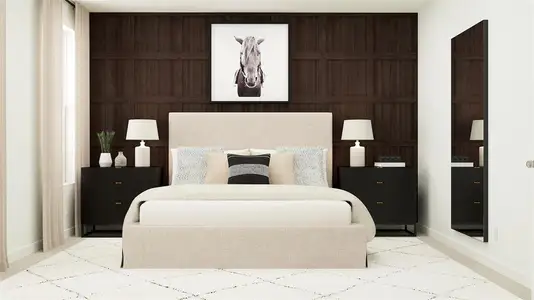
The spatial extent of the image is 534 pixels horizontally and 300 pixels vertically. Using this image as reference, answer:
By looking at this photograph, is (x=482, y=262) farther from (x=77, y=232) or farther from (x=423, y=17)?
(x=77, y=232)

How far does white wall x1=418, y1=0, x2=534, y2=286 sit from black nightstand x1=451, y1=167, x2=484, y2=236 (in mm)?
123

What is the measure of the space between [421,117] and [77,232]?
3947 mm

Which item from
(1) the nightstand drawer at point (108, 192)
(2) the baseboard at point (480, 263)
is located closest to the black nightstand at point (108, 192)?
(1) the nightstand drawer at point (108, 192)

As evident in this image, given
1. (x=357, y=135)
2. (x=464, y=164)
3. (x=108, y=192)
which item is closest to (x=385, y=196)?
(x=357, y=135)

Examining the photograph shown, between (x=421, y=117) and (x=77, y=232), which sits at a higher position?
(x=421, y=117)

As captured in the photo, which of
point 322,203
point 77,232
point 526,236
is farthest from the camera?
point 77,232

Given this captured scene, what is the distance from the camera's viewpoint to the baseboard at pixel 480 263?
419 centimetres

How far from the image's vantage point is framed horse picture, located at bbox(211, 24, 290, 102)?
7.15 metres

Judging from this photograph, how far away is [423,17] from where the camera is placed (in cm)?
695

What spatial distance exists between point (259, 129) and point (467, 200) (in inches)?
102

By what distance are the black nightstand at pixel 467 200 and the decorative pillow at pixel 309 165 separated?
54.8 inches

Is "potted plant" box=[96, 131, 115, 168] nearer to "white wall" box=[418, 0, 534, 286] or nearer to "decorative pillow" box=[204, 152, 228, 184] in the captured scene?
"decorative pillow" box=[204, 152, 228, 184]

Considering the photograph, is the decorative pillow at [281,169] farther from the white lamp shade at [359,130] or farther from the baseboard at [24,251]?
the baseboard at [24,251]

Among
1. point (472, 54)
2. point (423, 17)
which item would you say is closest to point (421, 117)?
point (423, 17)
